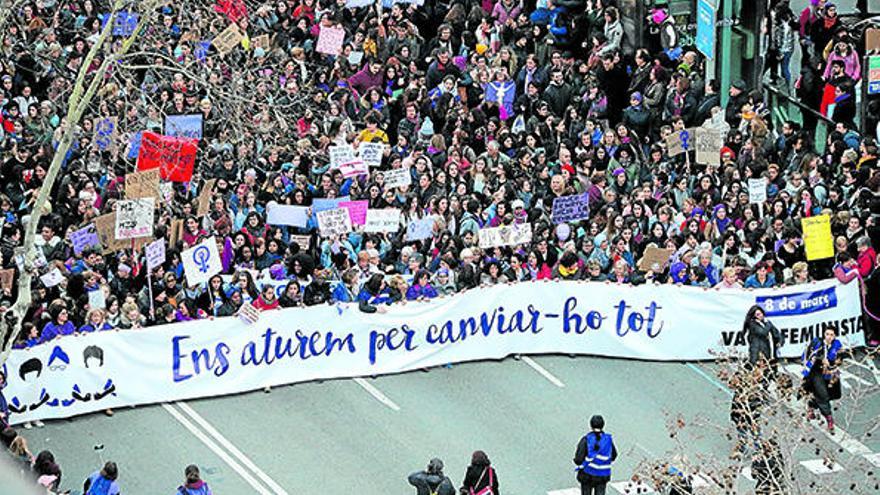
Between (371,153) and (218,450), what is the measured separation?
241 inches

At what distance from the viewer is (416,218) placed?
20031 millimetres

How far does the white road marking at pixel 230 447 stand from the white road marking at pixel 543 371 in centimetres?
425

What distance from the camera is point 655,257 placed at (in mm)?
19422

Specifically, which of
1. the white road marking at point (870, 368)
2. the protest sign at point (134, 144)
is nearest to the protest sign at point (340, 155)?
the protest sign at point (134, 144)

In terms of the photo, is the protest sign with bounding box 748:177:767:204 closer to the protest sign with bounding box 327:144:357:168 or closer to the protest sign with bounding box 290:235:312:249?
the protest sign with bounding box 327:144:357:168

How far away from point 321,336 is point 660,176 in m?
5.92

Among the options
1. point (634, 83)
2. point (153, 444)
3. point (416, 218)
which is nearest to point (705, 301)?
point (416, 218)

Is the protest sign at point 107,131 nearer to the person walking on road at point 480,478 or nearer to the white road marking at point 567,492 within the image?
the white road marking at point 567,492

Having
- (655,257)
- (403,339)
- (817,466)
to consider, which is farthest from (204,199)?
(817,466)

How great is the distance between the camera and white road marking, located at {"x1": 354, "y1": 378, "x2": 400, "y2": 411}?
58.0ft

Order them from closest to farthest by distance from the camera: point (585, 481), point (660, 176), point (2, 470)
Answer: point (2, 470)
point (585, 481)
point (660, 176)

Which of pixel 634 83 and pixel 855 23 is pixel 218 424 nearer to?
pixel 634 83

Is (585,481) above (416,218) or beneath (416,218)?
beneath

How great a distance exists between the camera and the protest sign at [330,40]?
24.1m
